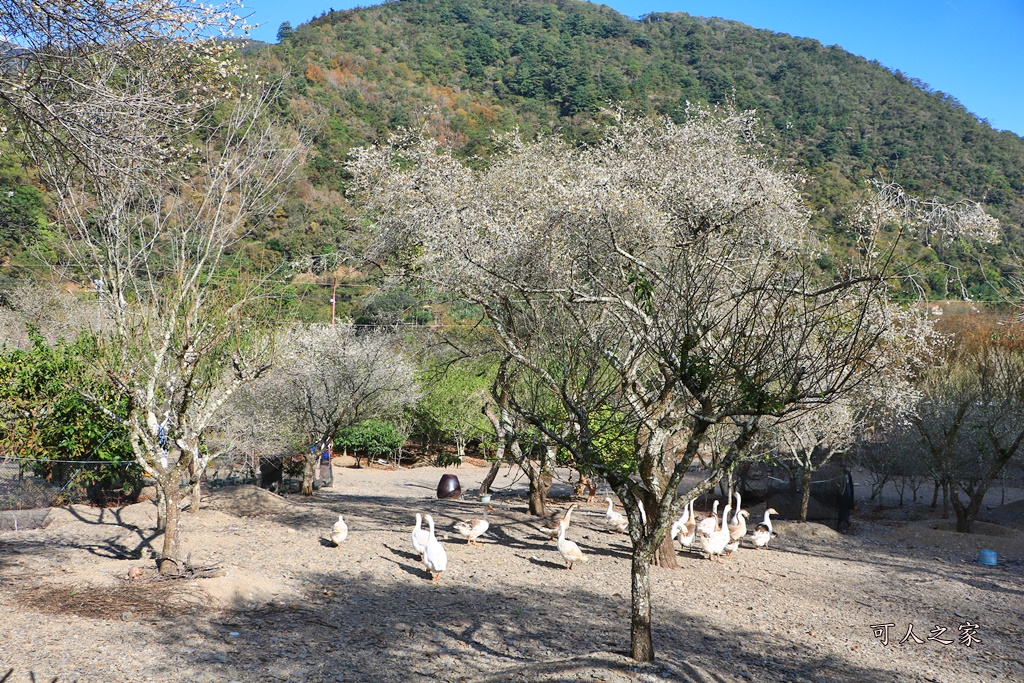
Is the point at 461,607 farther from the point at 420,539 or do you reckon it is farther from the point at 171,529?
the point at 171,529

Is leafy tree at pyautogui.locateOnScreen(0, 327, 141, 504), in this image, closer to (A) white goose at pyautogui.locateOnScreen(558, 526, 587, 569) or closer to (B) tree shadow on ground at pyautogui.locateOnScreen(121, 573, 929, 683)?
(B) tree shadow on ground at pyautogui.locateOnScreen(121, 573, 929, 683)

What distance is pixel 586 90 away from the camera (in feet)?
164

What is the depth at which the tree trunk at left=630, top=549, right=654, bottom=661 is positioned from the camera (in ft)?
17.4

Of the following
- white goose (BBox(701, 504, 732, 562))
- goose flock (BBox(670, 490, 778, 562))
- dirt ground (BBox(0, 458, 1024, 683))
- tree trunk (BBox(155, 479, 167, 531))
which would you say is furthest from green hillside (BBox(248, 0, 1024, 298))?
tree trunk (BBox(155, 479, 167, 531))

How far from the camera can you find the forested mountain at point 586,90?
32.8 metres

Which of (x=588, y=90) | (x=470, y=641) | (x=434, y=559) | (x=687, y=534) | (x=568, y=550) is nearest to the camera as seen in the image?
(x=470, y=641)

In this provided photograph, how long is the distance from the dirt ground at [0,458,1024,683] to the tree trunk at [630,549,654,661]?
13cm

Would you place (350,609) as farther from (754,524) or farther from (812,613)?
(754,524)

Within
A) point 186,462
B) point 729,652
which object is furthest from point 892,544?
point 186,462

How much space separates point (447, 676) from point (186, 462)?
3.72 m

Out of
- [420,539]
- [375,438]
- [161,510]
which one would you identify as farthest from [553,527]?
[375,438]

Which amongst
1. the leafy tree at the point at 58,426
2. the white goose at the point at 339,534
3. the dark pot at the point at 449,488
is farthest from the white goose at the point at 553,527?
the leafy tree at the point at 58,426

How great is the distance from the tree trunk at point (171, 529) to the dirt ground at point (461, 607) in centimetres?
26

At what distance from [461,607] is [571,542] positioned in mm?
2211
